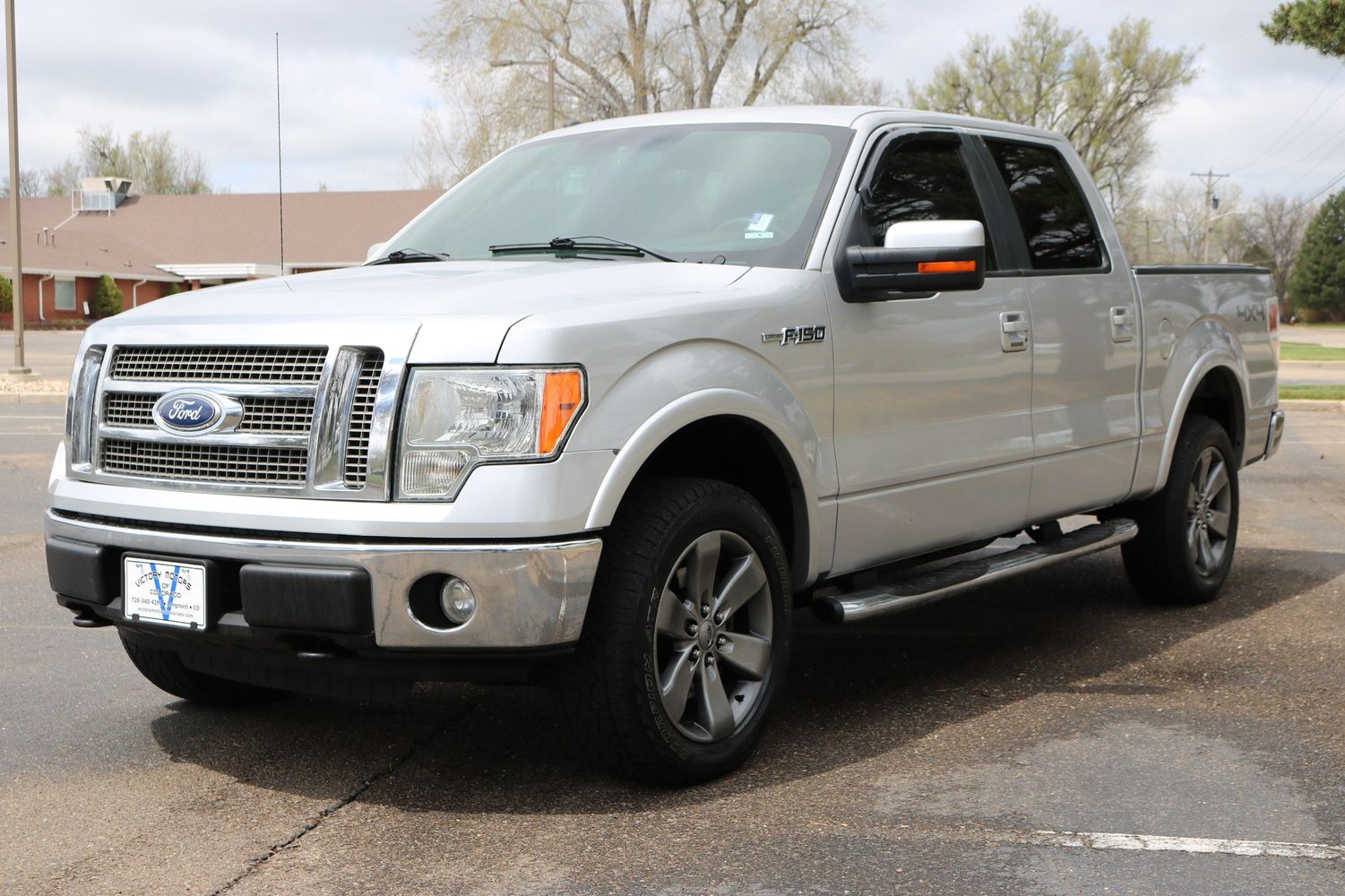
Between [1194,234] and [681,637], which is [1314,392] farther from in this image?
[1194,234]

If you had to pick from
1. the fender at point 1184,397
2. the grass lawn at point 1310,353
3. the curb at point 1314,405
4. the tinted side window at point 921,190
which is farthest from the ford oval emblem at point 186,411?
the grass lawn at point 1310,353

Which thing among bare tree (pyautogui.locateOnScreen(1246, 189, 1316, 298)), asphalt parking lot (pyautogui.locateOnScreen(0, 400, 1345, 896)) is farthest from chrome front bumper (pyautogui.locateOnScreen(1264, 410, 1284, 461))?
bare tree (pyautogui.locateOnScreen(1246, 189, 1316, 298))

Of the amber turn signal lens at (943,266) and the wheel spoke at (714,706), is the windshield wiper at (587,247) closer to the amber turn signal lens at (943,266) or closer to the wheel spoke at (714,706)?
the amber turn signal lens at (943,266)

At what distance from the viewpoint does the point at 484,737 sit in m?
4.68

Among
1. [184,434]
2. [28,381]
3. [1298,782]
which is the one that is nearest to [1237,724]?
[1298,782]

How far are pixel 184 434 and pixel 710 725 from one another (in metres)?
1.62

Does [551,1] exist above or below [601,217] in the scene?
above

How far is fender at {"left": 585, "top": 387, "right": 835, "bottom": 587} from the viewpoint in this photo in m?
3.76

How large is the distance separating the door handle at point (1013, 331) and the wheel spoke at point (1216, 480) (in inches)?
76.5

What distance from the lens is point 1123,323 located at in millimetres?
5996

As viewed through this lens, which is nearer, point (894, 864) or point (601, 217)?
point (894, 864)

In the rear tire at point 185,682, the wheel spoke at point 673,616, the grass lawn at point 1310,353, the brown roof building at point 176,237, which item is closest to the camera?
the wheel spoke at point 673,616

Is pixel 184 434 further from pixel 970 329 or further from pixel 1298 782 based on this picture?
pixel 1298 782

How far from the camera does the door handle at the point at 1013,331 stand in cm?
524
